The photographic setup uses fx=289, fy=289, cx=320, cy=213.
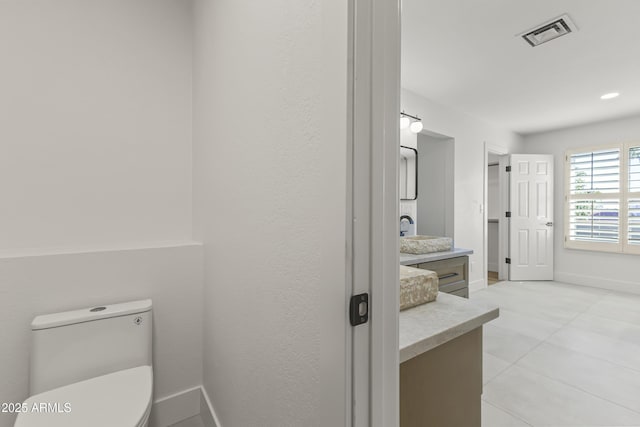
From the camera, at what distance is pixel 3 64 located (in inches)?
53.9

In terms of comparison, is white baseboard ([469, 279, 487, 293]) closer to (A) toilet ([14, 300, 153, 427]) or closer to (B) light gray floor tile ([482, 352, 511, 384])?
(B) light gray floor tile ([482, 352, 511, 384])

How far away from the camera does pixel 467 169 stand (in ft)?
12.7

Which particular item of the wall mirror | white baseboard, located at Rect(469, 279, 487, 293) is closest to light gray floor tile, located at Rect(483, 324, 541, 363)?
white baseboard, located at Rect(469, 279, 487, 293)

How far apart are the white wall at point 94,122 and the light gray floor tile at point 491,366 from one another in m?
2.27

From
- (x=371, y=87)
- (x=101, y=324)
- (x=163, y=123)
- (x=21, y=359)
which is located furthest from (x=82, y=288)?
(x=371, y=87)

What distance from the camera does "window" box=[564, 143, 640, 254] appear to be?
3.93 metres

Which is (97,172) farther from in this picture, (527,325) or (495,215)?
(495,215)

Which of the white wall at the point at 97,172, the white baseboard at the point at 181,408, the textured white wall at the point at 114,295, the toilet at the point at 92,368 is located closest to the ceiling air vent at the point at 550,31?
the white wall at the point at 97,172

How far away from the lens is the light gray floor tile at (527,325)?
8.96 ft

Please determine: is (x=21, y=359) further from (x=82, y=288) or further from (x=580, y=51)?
(x=580, y=51)

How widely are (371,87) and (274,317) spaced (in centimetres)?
67

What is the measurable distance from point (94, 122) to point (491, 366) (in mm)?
3057

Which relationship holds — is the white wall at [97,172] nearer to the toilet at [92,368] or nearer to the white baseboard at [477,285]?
the toilet at [92,368]

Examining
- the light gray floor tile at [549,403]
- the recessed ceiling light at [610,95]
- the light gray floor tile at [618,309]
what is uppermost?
the recessed ceiling light at [610,95]
